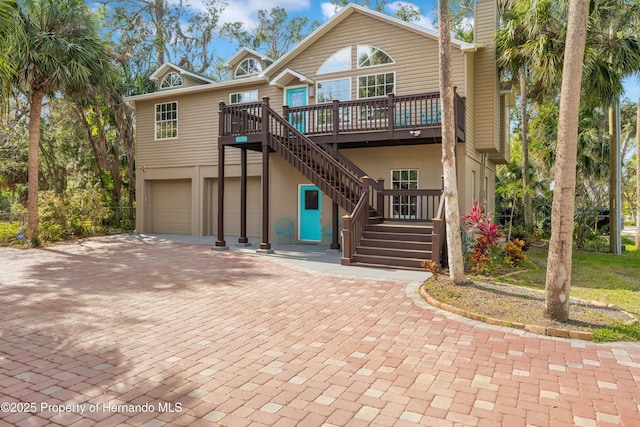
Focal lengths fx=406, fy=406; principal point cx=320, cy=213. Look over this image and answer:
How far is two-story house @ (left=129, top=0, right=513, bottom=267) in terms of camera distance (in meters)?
10.8

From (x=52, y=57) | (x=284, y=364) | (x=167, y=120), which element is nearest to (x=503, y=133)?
(x=167, y=120)

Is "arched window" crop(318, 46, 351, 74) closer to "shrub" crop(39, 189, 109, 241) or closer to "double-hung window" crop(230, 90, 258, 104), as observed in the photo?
"double-hung window" crop(230, 90, 258, 104)

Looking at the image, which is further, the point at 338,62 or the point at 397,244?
the point at 338,62

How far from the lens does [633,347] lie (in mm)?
4457

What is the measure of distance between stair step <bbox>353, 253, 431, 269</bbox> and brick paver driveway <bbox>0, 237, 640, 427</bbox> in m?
2.14

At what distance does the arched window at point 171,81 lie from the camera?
1745cm

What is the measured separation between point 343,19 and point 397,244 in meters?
8.25

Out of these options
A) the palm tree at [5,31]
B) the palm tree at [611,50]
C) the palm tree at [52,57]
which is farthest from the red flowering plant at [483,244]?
the palm tree at [52,57]

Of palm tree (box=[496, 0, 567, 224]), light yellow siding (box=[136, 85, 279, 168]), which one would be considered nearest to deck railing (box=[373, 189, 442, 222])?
palm tree (box=[496, 0, 567, 224])

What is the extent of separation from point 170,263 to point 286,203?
5574 mm

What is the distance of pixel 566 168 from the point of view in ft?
16.6

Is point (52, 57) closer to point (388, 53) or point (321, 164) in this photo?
point (321, 164)

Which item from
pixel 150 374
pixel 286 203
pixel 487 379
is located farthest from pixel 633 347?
pixel 286 203

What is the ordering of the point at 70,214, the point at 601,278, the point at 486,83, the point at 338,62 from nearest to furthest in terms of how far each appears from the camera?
the point at 601,278
the point at 486,83
the point at 338,62
the point at 70,214
